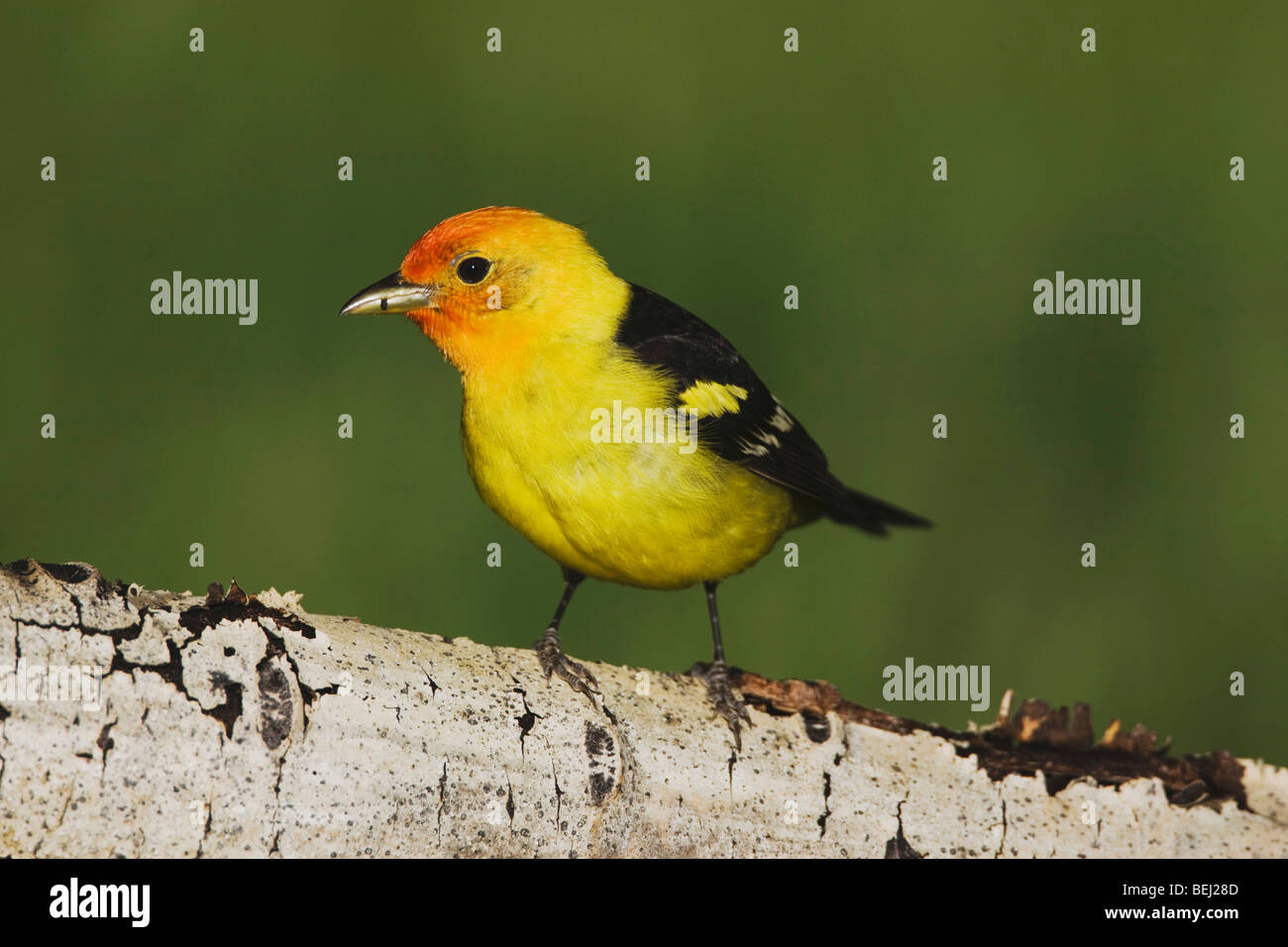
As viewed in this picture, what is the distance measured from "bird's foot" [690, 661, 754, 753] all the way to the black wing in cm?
91

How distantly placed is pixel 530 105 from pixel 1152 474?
4.13 meters

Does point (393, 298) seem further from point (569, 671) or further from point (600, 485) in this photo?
point (569, 671)

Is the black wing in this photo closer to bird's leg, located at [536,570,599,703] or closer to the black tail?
the black tail

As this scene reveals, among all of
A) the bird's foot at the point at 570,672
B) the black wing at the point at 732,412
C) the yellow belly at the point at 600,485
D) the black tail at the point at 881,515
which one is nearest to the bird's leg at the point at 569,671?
the bird's foot at the point at 570,672

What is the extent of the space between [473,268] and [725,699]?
188 cm

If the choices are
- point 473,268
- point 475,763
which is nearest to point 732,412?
point 473,268

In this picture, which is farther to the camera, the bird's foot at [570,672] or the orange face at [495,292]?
the orange face at [495,292]

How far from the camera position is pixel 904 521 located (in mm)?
6121

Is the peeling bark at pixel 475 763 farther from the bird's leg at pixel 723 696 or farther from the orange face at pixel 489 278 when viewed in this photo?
the orange face at pixel 489 278

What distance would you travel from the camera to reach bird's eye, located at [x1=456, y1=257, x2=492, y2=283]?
4707 millimetres

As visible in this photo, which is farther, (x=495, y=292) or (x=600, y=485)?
(x=495, y=292)

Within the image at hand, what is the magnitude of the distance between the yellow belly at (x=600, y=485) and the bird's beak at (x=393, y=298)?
1.27 feet

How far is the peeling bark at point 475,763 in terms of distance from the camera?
2945mm

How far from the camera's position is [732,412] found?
4934 mm
